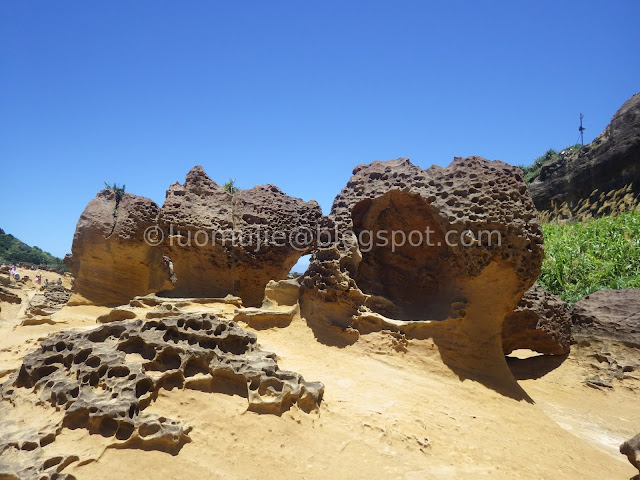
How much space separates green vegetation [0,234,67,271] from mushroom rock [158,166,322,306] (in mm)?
27435

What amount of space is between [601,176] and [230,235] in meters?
15.9

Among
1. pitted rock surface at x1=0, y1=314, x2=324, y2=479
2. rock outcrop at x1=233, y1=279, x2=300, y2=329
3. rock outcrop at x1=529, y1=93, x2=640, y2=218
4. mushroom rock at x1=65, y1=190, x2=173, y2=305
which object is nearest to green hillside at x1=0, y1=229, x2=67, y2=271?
mushroom rock at x1=65, y1=190, x2=173, y2=305

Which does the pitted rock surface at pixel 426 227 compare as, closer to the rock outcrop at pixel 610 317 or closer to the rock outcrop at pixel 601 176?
the rock outcrop at pixel 610 317

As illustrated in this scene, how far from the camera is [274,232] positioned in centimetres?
812

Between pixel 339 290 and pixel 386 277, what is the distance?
114 cm

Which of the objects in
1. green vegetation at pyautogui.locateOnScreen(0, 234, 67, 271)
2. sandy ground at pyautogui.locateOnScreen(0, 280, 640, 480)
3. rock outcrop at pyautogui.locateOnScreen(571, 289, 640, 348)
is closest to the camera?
sandy ground at pyautogui.locateOnScreen(0, 280, 640, 480)

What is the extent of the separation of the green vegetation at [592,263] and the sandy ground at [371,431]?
437 centimetres

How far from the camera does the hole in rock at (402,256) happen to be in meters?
5.71

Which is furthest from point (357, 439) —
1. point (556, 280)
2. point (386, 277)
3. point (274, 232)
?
point (556, 280)

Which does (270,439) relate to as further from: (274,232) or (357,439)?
(274,232)

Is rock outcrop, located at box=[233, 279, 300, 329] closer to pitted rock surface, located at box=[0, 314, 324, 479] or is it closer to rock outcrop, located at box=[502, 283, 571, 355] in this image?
pitted rock surface, located at box=[0, 314, 324, 479]

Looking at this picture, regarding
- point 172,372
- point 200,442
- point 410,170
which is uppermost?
point 410,170

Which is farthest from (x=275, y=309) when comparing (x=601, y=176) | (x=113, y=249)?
(x=601, y=176)

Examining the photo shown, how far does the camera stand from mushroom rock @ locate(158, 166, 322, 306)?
26.0ft
